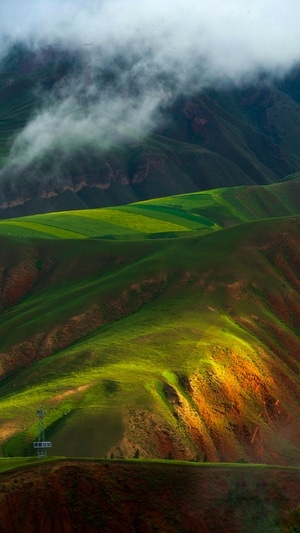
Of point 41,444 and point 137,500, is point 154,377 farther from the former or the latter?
point 137,500

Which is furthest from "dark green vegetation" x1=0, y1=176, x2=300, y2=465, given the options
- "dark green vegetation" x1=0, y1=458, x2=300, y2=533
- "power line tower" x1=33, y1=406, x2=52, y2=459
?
"dark green vegetation" x1=0, y1=458, x2=300, y2=533

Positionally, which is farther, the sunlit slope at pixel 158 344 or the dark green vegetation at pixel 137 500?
the sunlit slope at pixel 158 344

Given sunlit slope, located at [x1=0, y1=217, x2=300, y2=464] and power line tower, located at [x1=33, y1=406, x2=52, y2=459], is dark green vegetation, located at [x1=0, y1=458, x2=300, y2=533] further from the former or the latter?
sunlit slope, located at [x1=0, y1=217, x2=300, y2=464]

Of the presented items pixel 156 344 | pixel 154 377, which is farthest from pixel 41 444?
pixel 156 344

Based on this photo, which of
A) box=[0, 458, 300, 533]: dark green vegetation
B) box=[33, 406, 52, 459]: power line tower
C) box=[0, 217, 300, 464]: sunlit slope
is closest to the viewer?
box=[0, 458, 300, 533]: dark green vegetation

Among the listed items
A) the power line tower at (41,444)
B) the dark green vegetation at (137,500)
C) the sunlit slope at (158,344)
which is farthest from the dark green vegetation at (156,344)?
the dark green vegetation at (137,500)

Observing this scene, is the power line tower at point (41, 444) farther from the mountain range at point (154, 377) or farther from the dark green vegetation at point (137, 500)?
the dark green vegetation at point (137, 500)

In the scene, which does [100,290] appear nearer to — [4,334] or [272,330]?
[4,334]
